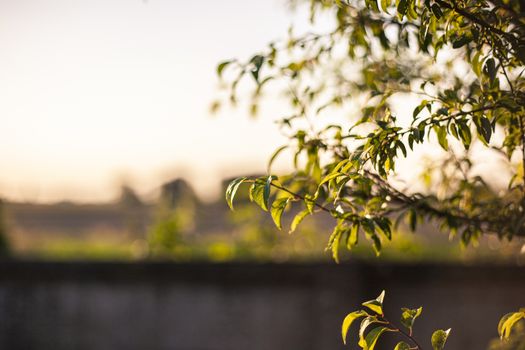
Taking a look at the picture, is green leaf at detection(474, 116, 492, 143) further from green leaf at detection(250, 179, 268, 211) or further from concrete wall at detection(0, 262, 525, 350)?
concrete wall at detection(0, 262, 525, 350)

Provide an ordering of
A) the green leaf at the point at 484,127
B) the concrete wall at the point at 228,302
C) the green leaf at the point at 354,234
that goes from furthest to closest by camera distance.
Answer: the concrete wall at the point at 228,302
the green leaf at the point at 354,234
the green leaf at the point at 484,127

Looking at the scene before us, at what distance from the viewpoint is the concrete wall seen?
467cm

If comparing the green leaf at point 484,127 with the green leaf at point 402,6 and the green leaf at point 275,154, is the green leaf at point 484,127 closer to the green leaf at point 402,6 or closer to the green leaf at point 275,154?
the green leaf at point 402,6

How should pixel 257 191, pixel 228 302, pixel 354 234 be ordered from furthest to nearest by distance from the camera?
pixel 228 302 < pixel 354 234 < pixel 257 191

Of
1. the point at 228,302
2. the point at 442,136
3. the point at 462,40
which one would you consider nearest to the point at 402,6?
the point at 462,40

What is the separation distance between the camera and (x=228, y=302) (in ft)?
16.8

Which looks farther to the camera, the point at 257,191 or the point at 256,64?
the point at 256,64

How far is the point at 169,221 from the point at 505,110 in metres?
4.70

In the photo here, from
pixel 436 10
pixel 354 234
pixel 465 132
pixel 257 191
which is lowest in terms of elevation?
pixel 354 234

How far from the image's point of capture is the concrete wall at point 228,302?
467 cm

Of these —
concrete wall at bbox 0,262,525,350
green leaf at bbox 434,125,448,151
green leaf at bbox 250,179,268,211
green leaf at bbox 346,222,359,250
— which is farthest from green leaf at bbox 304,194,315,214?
concrete wall at bbox 0,262,525,350

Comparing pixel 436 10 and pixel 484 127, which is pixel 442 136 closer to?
pixel 484 127

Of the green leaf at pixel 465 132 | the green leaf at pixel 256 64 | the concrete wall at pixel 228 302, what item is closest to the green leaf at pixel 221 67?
the green leaf at pixel 256 64

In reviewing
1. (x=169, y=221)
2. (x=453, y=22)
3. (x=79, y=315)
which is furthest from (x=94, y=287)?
(x=453, y=22)
